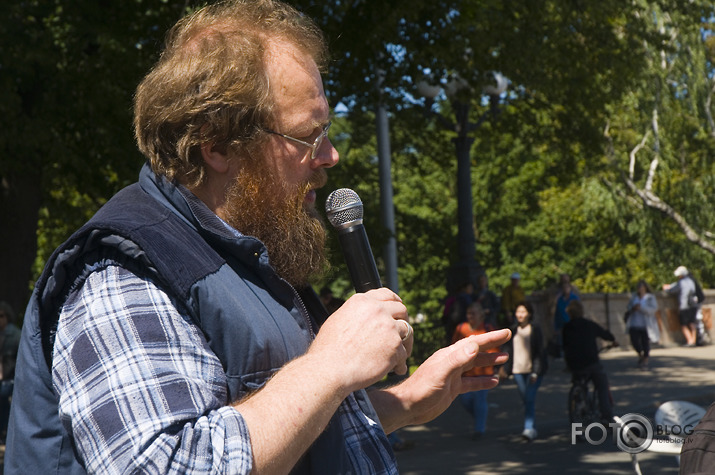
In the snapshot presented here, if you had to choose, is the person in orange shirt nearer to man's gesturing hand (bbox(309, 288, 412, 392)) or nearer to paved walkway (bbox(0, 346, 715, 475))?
paved walkway (bbox(0, 346, 715, 475))

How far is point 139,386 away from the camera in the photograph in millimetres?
1267

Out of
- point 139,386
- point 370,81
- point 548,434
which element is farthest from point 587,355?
point 139,386

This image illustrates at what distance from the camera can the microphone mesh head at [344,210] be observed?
208 centimetres

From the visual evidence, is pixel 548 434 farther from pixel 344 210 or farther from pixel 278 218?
pixel 278 218

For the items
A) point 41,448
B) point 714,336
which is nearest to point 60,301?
point 41,448

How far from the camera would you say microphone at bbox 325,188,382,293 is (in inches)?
76.0

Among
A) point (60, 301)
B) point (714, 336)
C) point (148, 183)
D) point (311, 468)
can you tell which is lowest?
point (714, 336)

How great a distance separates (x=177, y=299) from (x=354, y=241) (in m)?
0.68

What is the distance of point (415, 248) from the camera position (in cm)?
2095

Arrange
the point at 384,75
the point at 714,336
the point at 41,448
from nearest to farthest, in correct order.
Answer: the point at 41,448, the point at 384,75, the point at 714,336

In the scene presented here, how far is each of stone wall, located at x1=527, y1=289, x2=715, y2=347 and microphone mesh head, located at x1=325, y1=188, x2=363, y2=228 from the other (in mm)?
17638

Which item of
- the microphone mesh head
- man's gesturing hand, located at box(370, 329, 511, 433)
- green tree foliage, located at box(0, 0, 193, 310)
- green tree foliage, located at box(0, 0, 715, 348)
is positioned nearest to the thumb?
man's gesturing hand, located at box(370, 329, 511, 433)

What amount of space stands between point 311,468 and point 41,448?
1.43 feet

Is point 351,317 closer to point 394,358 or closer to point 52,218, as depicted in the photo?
point 394,358
